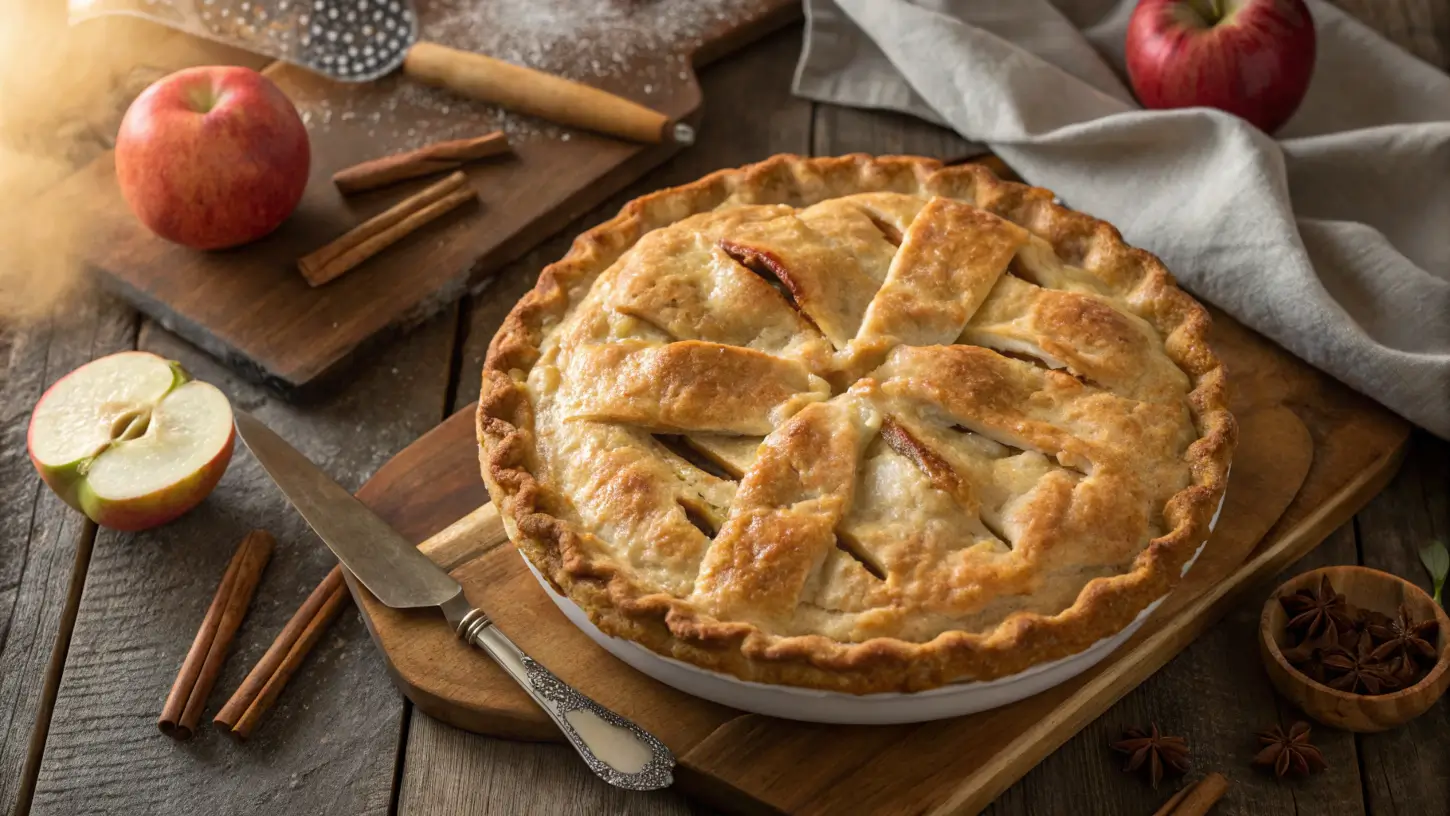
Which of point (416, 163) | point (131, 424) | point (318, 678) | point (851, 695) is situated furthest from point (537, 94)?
point (851, 695)

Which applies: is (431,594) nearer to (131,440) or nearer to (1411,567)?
(131,440)

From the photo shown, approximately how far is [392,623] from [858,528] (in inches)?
35.1

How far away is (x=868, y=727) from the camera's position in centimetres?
230

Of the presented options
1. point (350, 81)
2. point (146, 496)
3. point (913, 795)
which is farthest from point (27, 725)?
point (350, 81)

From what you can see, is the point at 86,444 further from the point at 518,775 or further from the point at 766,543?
the point at 766,543

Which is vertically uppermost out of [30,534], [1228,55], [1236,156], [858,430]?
[1228,55]

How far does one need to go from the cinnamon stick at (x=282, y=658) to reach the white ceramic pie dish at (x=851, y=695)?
51 cm

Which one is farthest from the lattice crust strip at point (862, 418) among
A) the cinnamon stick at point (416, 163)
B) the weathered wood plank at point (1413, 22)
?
the weathered wood plank at point (1413, 22)

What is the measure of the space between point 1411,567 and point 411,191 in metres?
2.51

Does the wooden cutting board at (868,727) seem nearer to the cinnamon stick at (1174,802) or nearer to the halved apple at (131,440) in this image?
the cinnamon stick at (1174,802)

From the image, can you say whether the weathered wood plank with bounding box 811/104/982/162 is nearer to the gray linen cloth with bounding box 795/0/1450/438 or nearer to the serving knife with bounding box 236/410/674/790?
the gray linen cloth with bounding box 795/0/1450/438

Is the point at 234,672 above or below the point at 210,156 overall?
below

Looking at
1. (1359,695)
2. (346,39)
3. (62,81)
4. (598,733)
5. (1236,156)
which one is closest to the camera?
(598,733)

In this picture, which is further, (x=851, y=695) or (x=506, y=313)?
(x=506, y=313)
